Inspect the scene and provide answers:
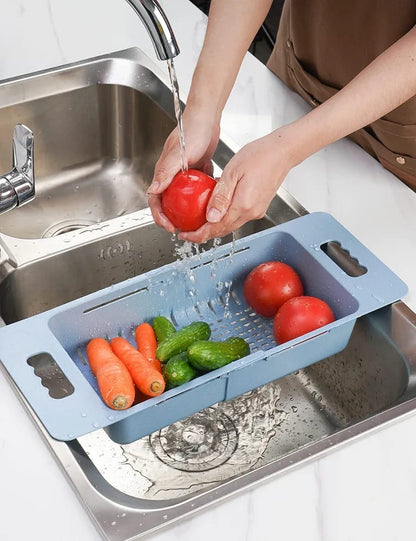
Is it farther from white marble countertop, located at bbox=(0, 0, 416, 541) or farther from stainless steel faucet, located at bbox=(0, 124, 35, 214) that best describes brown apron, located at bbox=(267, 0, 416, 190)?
stainless steel faucet, located at bbox=(0, 124, 35, 214)

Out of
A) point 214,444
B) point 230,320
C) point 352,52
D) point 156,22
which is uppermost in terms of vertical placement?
point 156,22

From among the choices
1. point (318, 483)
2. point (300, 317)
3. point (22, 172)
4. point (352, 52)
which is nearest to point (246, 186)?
point (300, 317)

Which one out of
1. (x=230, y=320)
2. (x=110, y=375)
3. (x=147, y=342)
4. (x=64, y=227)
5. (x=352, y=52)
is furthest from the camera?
(x=64, y=227)

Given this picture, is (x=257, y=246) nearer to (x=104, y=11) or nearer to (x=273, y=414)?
(x=273, y=414)

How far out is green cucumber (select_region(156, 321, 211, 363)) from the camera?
116 cm

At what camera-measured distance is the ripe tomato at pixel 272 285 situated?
125cm

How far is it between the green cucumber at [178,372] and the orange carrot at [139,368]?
0.01 m

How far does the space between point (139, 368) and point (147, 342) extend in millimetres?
88

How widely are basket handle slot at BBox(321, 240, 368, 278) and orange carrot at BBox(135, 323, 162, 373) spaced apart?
320 millimetres

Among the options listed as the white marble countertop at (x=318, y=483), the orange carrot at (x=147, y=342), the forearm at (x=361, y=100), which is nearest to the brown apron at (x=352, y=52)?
the white marble countertop at (x=318, y=483)

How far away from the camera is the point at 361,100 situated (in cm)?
123

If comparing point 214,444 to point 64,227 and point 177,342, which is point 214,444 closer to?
point 177,342

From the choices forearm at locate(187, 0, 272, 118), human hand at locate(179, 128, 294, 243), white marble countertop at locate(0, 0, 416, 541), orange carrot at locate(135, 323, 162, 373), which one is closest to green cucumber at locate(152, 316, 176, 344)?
orange carrot at locate(135, 323, 162, 373)

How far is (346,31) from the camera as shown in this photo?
1550 millimetres
